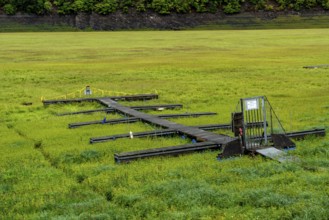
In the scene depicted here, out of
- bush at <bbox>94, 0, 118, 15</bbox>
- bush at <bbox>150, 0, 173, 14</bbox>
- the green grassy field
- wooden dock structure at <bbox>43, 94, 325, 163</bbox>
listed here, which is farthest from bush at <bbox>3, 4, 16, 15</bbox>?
wooden dock structure at <bbox>43, 94, 325, 163</bbox>

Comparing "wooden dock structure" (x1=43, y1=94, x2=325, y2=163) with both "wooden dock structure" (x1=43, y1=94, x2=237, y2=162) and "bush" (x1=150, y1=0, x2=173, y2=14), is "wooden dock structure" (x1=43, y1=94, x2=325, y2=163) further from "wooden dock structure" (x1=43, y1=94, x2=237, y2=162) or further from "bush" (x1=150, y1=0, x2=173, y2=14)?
"bush" (x1=150, y1=0, x2=173, y2=14)

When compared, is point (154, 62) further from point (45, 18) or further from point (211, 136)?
point (45, 18)

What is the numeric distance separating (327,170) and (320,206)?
289 cm

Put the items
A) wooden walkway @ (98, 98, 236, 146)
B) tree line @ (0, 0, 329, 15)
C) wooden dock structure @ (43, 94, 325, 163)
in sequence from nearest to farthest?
wooden dock structure @ (43, 94, 325, 163), wooden walkway @ (98, 98, 236, 146), tree line @ (0, 0, 329, 15)

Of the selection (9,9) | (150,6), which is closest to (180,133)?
(9,9)

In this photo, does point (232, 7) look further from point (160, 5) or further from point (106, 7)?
point (106, 7)

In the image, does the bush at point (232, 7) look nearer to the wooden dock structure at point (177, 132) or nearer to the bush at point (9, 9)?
the bush at point (9, 9)

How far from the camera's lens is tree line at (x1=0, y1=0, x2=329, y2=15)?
511 ft

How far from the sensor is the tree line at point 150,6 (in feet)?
511

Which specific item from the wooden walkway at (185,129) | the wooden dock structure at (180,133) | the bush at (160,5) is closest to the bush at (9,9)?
the bush at (160,5)

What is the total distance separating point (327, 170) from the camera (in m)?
13.1

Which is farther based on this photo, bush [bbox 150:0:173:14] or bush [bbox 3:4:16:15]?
bush [bbox 150:0:173:14]

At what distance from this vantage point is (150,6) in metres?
160

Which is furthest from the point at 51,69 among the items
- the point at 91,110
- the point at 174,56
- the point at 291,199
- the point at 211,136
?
the point at 291,199
